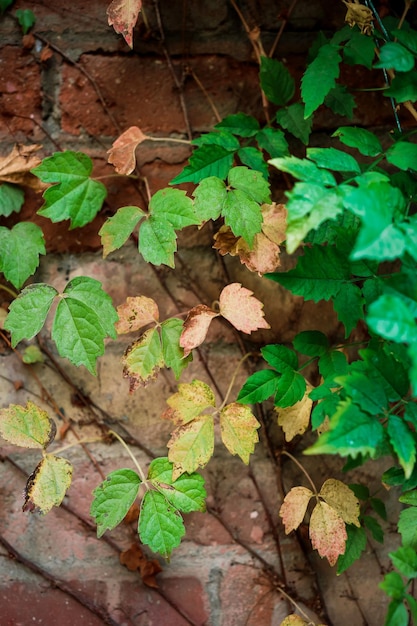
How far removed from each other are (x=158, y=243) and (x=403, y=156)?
0.35m

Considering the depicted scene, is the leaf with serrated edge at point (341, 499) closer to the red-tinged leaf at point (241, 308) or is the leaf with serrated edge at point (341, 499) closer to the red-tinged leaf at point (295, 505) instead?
the red-tinged leaf at point (295, 505)

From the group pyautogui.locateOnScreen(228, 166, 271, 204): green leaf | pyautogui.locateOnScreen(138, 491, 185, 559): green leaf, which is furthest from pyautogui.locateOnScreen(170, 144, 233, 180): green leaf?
pyautogui.locateOnScreen(138, 491, 185, 559): green leaf

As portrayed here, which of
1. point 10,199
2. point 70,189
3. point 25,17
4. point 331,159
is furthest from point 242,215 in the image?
point 25,17

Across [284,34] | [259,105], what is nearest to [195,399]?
[259,105]

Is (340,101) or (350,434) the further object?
(340,101)

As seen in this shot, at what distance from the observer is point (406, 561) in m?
0.71

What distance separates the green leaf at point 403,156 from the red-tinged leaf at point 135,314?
1.28 ft

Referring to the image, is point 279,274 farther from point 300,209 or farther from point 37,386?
point 37,386

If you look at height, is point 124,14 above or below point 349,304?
above

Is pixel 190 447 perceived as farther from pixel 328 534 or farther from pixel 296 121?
pixel 296 121

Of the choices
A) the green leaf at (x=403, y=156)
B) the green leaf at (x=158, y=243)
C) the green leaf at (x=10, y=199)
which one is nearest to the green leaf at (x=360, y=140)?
the green leaf at (x=403, y=156)

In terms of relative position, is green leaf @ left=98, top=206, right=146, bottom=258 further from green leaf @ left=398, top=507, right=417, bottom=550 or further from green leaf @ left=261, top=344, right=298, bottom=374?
green leaf @ left=398, top=507, right=417, bottom=550

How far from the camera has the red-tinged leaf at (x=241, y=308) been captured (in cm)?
88

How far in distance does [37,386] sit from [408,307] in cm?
62
